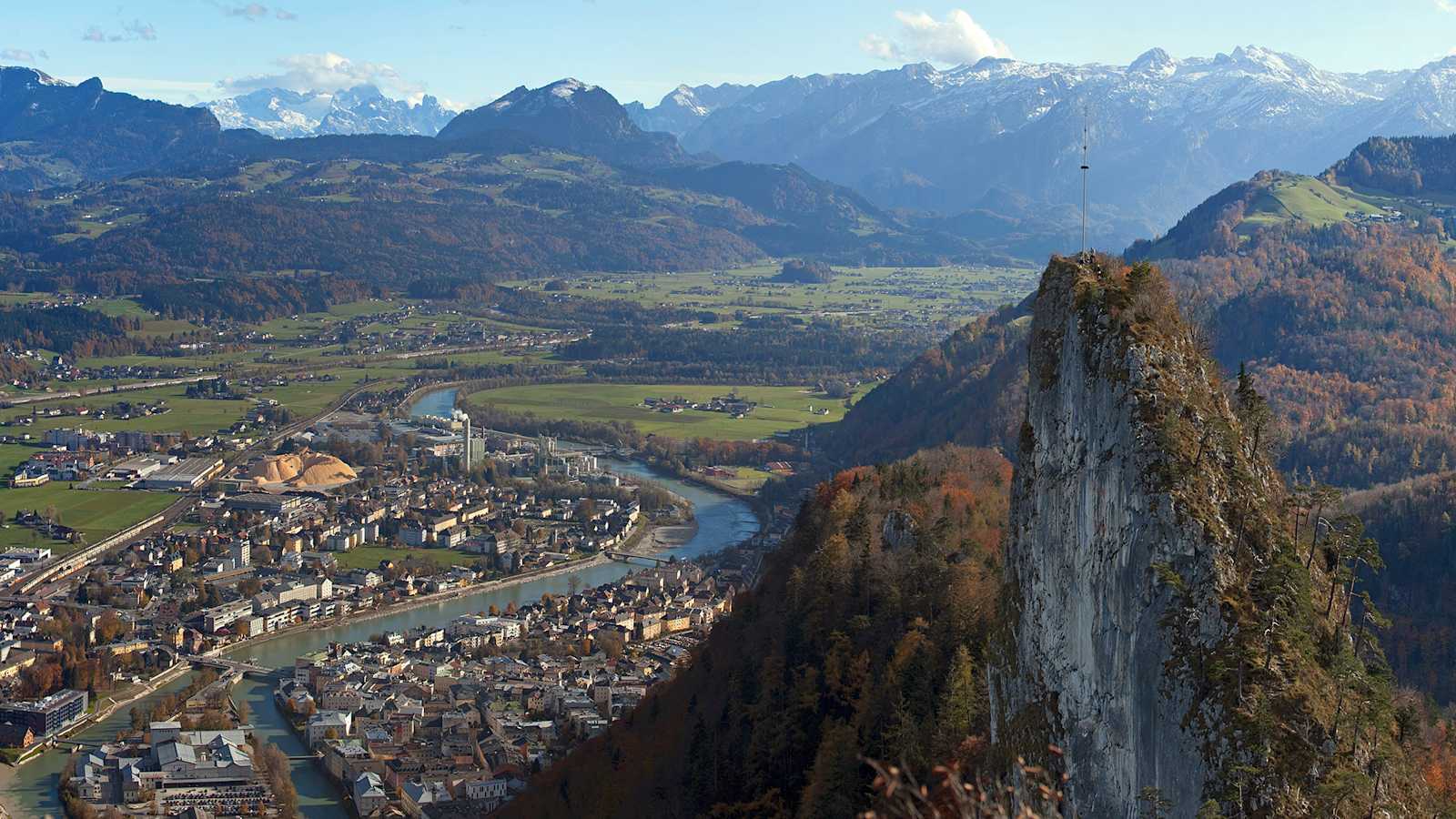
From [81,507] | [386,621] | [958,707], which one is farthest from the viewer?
[81,507]

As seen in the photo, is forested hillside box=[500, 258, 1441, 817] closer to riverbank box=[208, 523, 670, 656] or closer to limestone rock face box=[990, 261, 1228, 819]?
limestone rock face box=[990, 261, 1228, 819]

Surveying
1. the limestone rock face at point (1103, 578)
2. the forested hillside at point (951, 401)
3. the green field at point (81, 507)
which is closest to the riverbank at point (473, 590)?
the forested hillside at point (951, 401)

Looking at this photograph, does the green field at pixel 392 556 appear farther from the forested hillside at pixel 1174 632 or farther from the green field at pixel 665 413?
the forested hillside at pixel 1174 632

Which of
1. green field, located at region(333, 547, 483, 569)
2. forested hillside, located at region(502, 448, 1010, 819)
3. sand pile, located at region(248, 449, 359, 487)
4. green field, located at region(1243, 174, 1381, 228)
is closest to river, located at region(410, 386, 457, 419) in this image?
sand pile, located at region(248, 449, 359, 487)

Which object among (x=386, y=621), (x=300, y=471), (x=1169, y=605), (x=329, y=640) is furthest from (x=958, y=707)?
(x=300, y=471)

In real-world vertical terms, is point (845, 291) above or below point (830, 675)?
below

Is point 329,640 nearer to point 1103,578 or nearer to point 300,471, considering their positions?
point 300,471
